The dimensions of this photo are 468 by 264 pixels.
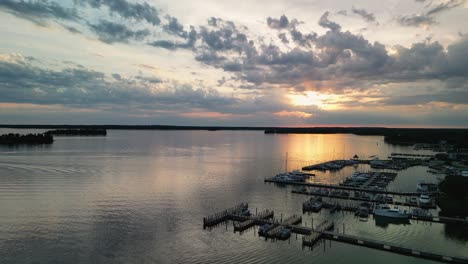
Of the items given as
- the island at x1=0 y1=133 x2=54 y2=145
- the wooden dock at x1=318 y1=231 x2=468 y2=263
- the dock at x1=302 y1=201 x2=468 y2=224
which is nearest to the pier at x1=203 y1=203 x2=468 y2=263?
the wooden dock at x1=318 y1=231 x2=468 y2=263

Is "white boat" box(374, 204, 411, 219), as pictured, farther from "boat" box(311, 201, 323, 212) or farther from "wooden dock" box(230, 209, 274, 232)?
"wooden dock" box(230, 209, 274, 232)

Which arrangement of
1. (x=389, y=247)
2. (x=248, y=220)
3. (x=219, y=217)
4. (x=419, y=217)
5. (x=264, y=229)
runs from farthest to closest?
(x=419, y=217) < (x=219, y=217) < (x=248, y=220) < (x=264, y=229) < (x=389, y=247)

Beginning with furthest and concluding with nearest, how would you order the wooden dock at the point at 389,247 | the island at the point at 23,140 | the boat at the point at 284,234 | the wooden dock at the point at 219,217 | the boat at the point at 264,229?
the island at the point at 23,140 < the wooden dock at the point at 219,217 < the boat at the point at 264,229 < the boat at the point at 284,234 < the wooden dock at the point at 389,247

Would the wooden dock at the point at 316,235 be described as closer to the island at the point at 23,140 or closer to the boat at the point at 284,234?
the boat at the point at 284,234

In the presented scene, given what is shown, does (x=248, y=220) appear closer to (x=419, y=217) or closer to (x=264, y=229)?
(x=264, y=229)

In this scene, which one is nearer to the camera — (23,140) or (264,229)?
(264,229)

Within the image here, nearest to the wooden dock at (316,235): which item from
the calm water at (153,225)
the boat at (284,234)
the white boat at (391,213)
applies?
the calm water at (153,225)

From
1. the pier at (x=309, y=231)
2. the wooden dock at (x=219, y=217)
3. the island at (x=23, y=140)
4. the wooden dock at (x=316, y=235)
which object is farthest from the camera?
the island at (x=23, y=140)

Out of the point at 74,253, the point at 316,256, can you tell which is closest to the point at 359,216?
the point at 316,256

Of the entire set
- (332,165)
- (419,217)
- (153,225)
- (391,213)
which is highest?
(332,165)

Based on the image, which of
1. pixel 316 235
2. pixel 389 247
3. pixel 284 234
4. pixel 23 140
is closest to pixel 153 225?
pixel 284 234

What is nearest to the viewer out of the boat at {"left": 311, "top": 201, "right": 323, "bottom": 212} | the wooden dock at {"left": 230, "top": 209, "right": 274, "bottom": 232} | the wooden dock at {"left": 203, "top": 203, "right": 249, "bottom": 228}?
the wooden dock at {"left": 230, "top": 209, "right": 274, "bottom": 232}
